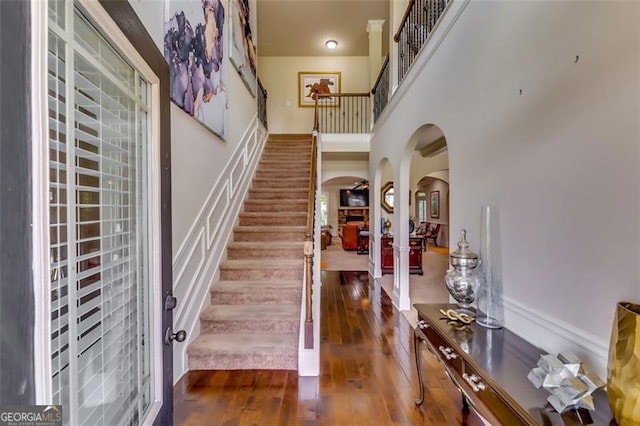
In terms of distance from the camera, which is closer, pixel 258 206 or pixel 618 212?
pixel 618 212

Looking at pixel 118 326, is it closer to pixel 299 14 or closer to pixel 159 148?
pixel 159 148

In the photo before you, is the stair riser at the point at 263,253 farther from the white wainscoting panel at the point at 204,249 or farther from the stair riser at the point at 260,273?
the stair riser at the point at 260,273

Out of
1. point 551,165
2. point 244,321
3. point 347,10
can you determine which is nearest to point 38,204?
point 551,165

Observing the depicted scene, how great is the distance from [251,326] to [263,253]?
3.19 feet

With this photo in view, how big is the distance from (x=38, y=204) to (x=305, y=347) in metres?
2.22

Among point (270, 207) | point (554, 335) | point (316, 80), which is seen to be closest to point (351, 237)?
point (316, 80)

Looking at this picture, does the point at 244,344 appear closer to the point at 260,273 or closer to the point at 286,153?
the point at 260,273

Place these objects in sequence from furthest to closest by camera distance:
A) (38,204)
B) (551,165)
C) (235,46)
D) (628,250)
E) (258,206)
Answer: (258,206)
(235,46)
(551,165)
(628,250)
(38,204)

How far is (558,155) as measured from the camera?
52.5 inches

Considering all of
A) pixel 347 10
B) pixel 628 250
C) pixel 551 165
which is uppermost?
pixel 347 10

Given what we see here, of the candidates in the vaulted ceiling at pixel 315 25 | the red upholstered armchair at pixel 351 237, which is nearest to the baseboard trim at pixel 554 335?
the vaulted ceiling at pixel 315 25

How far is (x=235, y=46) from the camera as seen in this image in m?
4.07

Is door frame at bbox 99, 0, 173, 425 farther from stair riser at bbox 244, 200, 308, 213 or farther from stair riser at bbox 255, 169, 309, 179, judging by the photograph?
stair riser at bbox 255, 169, 309, 179

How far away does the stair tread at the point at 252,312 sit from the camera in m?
2.78
